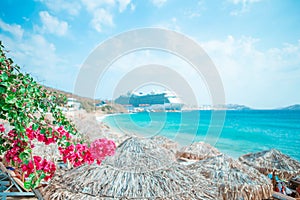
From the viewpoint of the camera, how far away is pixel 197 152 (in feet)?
26.1

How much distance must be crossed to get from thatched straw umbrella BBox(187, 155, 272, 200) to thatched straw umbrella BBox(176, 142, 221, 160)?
3.31 meters

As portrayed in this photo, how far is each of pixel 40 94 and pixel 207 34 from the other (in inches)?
300

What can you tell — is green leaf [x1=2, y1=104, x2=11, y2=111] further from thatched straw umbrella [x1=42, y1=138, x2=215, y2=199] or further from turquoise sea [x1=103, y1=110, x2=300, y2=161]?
turquoise sea [x1=103, y1=110, x2=300, y2=161]

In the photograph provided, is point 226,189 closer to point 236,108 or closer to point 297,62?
point 297,62

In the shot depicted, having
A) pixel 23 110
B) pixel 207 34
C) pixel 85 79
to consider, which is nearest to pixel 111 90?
pixel 85 79

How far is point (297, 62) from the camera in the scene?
114 ft

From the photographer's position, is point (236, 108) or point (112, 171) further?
point (236, 108)

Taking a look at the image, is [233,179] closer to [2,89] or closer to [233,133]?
[2,89]

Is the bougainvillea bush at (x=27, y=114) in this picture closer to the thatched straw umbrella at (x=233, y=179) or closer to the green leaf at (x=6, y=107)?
the green leaf at (x=6, y=107)

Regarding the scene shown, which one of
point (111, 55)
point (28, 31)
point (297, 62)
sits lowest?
point (111, 55)

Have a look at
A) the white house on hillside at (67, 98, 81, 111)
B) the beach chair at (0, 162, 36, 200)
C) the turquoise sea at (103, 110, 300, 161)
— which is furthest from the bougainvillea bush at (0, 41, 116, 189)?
the turquoise sea at (103, 110, 300, 161)

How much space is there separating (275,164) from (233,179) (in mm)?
2610

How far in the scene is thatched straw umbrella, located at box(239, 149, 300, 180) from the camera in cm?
567

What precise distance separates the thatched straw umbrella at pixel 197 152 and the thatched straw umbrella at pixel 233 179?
3.31 meters
